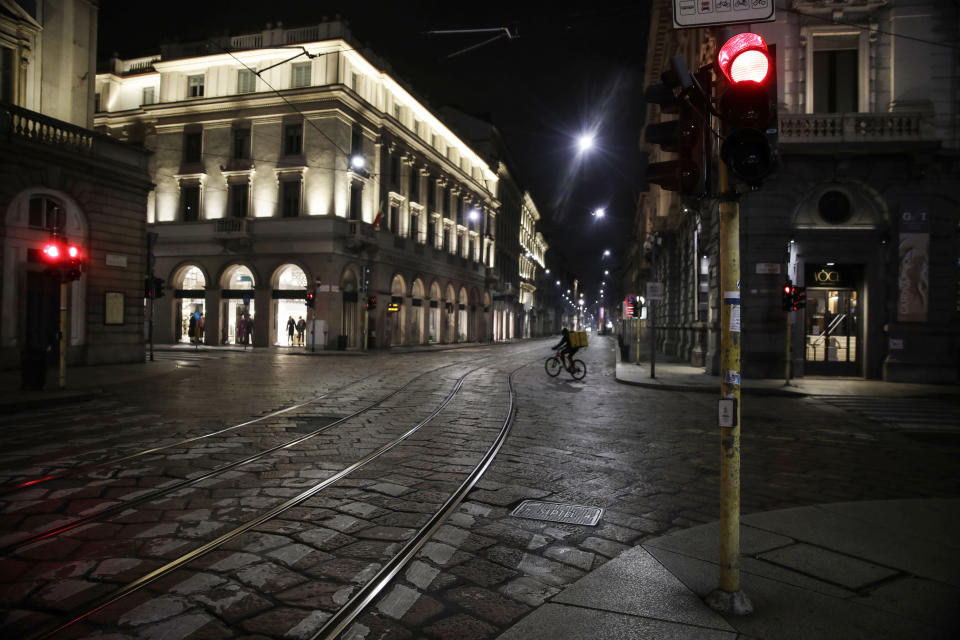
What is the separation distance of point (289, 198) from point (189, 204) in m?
6.57

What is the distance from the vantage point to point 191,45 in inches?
1325

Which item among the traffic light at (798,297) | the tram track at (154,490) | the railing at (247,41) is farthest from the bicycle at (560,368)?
the railing at (247,41)

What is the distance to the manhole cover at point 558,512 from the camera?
4.93 metres

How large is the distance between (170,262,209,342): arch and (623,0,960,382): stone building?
28169mm

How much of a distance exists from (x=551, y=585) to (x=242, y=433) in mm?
5909

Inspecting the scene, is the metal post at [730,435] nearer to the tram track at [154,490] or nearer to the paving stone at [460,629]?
the paving stone at [460,629]

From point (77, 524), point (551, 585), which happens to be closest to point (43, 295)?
point (77, 524)

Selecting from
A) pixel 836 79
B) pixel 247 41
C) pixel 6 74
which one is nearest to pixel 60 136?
pixel 6 74

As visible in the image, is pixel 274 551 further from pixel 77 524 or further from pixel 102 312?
pixel 102 312

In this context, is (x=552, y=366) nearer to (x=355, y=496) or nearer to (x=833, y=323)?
(x=833, y=323)

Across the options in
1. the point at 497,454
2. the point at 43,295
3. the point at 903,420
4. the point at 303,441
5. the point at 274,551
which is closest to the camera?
the point at 274,551

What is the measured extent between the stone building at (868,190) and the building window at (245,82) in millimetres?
25929

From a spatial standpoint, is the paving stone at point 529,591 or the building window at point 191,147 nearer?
the paving stone at point 529,591

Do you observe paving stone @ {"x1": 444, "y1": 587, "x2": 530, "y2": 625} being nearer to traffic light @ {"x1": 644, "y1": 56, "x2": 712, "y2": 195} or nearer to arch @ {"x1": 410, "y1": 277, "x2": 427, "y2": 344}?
traffic light @ {"x1": 644, "y1": 56, "x2": 712, "y2": 195}
